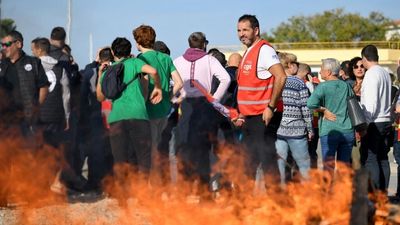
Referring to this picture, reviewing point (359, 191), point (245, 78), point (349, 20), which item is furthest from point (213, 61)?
point (349, 20)

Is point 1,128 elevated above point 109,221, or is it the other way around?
point 1,128

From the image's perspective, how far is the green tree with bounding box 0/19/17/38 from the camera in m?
7.35

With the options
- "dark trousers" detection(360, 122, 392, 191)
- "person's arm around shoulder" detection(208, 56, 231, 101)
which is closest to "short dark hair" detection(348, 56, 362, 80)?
"dark trousers" detection(360, 122, 392, 191)

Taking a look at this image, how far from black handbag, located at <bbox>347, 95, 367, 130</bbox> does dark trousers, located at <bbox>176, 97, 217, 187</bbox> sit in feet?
5.30

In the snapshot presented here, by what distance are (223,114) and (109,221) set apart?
211cm

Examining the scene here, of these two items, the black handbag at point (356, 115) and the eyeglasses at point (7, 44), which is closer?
the eyeglasses at point (7, 44)

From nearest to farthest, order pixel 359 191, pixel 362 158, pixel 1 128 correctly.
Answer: pixel 359 191 → pixel 1 128 → pixel 362 158

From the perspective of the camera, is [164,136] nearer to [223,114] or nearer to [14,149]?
[223,114]

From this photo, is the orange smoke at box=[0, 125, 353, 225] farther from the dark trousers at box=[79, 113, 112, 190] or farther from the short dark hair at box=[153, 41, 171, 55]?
the short dark hair at box=[153, 41, 171, 55]

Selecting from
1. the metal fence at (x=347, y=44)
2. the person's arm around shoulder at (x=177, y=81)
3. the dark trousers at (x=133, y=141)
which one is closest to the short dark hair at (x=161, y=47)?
the person's arm around shoulder at (x=177, y=81)

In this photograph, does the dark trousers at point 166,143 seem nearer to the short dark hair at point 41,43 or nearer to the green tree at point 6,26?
the short dark hair at point 41,43

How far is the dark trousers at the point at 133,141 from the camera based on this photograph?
7.71 m

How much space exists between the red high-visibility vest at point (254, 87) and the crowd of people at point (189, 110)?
11 mm

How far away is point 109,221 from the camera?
6898mm
